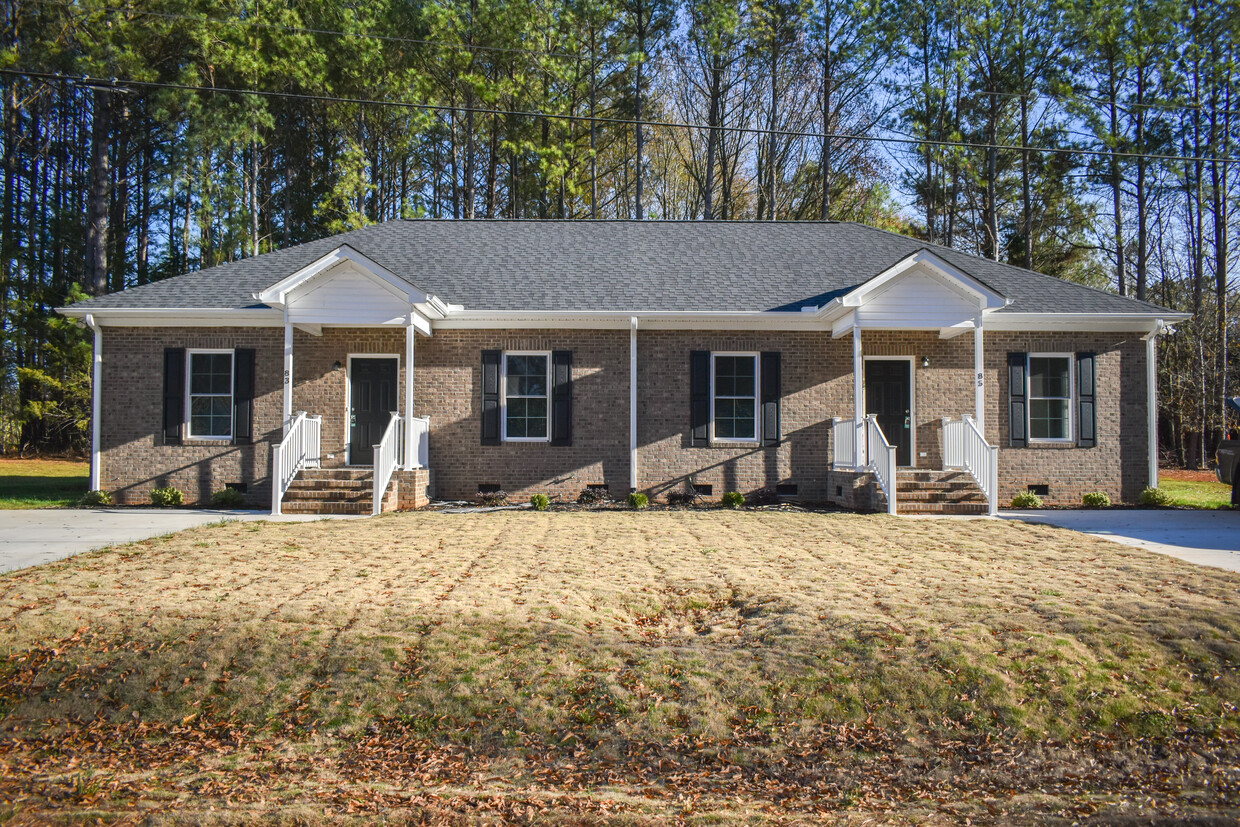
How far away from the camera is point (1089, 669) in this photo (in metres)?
5.32

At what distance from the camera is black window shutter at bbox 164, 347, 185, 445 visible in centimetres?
1448

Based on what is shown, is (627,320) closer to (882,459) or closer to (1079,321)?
(882,459)

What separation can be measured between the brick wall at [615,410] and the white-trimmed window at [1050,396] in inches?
10.6

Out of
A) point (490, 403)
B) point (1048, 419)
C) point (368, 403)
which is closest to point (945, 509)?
point (1048, 419)

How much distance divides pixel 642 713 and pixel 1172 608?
4.54 m

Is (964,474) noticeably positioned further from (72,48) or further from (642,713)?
(72,48)

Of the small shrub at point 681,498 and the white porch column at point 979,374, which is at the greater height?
the white porch column at point 979,374

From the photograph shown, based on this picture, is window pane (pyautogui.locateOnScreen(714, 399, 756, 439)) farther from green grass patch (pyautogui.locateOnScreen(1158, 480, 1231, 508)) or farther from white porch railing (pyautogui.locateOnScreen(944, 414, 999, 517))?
green grass patch (pyautogui.locateOnScreen(1158, 480, 1231, 508))

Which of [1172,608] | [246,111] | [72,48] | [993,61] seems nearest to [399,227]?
[246,111]

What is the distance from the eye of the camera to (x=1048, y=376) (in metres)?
15.1

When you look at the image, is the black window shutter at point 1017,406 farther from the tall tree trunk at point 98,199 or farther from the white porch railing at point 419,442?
the tall tree trunk at point 98,199

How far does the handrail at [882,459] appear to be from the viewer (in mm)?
12867

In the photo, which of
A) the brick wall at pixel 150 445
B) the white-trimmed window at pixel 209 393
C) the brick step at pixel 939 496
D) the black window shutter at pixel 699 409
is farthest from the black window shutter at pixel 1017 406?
the white-trimmed window at pixel 209 393

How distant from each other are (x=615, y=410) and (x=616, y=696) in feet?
32.8
